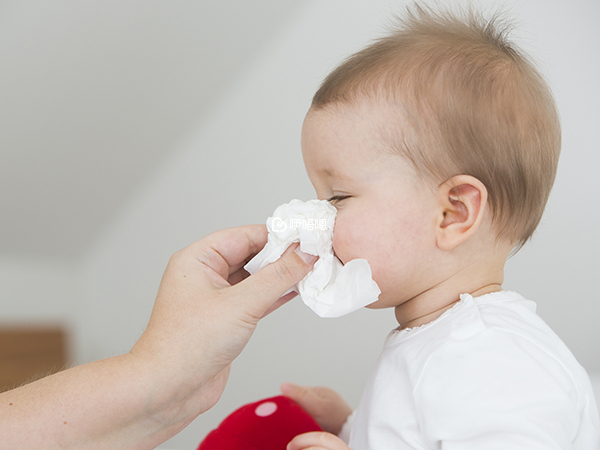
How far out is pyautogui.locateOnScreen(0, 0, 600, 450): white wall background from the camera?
1.49 m

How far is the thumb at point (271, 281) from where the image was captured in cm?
72

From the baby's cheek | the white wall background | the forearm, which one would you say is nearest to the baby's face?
the baby's cheek

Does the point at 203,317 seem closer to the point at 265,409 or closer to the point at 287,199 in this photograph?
the point at 265,409

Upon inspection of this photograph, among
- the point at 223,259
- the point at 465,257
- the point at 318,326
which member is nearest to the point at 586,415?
the point at 465,257

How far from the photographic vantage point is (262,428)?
3.19ft

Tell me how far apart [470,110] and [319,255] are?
34 cm

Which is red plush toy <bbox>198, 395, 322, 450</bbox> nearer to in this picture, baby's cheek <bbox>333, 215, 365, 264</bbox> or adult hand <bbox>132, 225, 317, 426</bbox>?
adult hand <bbox>132, 225, 317, 426</bbox>

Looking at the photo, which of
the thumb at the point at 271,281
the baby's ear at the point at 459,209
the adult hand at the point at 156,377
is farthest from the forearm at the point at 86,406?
the baby's ear at the point at 459,209

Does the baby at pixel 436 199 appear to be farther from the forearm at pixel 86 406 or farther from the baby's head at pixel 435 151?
the forearm at pixel 86 406

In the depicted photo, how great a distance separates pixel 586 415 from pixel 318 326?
109 cm

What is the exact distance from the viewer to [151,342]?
0.71 meters

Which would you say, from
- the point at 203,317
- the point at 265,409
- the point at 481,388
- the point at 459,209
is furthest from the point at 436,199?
the point at 265,409

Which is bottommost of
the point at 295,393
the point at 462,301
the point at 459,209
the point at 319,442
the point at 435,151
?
Answer: the point at 295,393

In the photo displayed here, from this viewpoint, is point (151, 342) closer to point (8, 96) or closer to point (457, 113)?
point (457, 113)
